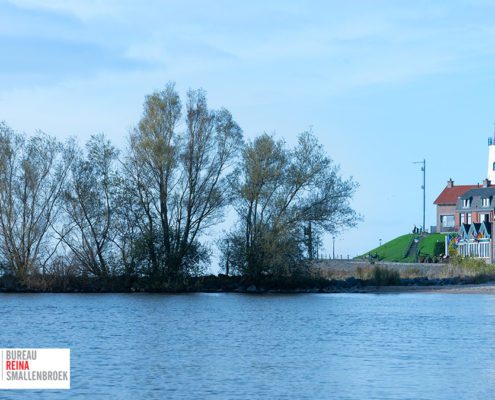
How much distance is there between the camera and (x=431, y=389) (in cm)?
1346

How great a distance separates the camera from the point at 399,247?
9481 cm

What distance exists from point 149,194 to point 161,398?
3693cm

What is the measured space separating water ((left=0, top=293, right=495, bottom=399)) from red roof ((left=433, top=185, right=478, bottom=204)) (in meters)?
70.6

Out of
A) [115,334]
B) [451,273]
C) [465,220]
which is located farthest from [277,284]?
[465,220]

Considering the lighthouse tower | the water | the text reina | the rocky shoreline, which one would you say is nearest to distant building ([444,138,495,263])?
the lighthouse tower

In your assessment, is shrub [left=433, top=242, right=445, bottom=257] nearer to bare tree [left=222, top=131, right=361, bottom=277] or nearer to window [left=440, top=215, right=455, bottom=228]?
window [left=440, top=215, right=455, bottom=228]

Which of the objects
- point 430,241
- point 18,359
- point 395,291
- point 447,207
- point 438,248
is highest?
point 447,207

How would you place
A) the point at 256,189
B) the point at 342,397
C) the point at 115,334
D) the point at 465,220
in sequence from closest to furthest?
the point at 342,397
the point at 115,334
the point at 256,189
the point at 465,220

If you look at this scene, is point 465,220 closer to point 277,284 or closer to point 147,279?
point 277,284

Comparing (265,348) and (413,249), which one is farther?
(413,249)

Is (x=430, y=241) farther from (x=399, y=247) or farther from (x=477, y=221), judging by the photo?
(x=477, y=221)

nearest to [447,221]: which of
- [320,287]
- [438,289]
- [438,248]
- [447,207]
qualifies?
[447,207]

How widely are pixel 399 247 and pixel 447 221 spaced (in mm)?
14339

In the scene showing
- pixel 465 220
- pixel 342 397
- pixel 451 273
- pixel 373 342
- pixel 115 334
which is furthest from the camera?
pixel 465 220
